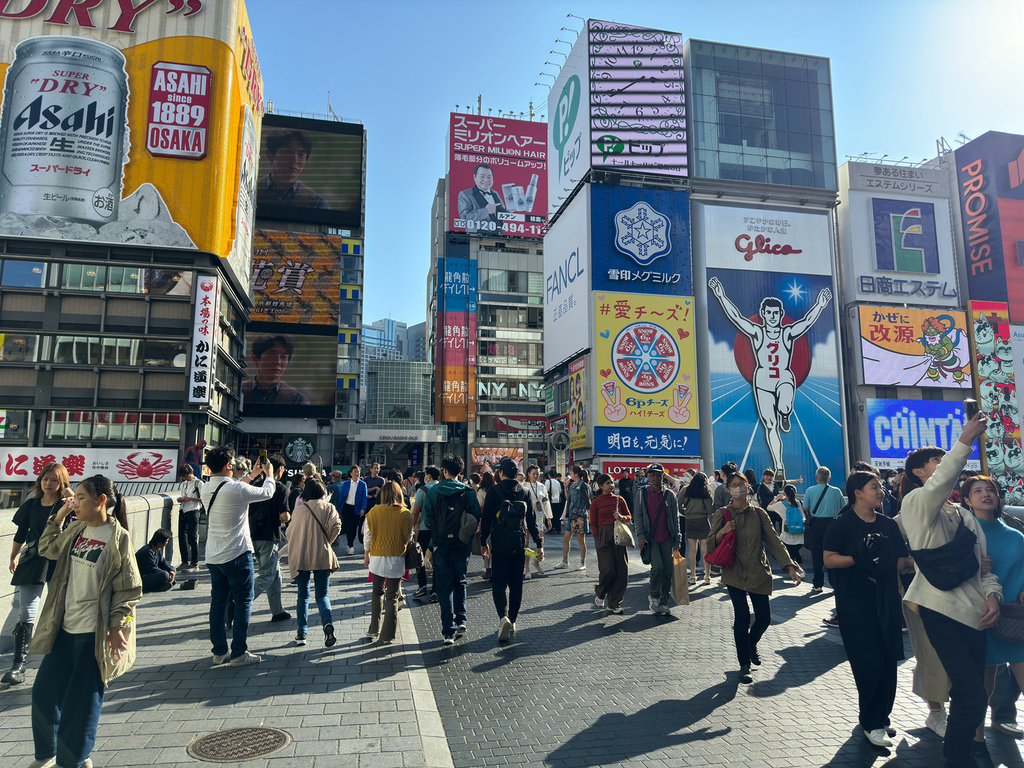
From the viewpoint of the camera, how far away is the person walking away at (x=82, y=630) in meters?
3.98

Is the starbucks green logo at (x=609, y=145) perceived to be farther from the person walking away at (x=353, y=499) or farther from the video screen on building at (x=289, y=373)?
the person walking away at (x=353, y=499)

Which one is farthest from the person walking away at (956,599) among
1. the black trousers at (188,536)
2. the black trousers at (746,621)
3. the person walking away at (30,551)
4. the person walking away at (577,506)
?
the black trousers at (188,536)

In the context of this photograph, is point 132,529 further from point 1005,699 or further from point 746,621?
point 1005,699

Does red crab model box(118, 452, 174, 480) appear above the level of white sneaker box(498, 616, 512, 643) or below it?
above

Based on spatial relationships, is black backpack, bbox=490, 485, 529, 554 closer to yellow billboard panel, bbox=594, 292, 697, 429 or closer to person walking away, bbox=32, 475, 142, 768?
person walking away, bbox=32, 475, 142, 768

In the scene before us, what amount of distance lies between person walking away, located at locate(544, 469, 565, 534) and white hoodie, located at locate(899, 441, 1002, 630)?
1326 cm

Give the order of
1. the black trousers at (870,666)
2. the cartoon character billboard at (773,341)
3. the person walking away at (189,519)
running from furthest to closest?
the cartoon character billboard at (773,341), the person walking away at (189,519), the black trousers at (870,666)

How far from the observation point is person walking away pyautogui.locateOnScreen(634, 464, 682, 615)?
946 cm

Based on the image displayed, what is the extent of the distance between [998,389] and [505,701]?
57975 mm

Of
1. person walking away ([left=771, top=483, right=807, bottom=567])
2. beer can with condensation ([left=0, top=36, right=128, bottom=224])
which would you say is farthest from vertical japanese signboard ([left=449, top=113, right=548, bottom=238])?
person walking away ([left=771, top=483, right=807, bottom=567])

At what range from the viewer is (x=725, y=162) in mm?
47562

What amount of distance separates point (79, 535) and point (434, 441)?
2503 inches

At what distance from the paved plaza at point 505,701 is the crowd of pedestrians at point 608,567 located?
32cm

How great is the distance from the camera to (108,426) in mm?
38312
